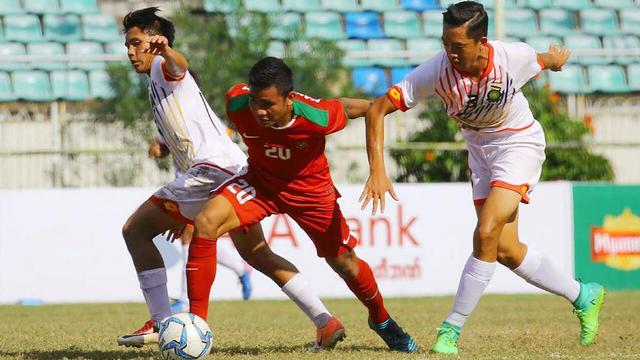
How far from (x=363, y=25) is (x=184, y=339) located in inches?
655

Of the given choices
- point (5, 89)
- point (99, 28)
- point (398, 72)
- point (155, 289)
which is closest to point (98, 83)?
point (5, 89)

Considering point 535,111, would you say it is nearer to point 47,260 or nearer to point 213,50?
point 213,50

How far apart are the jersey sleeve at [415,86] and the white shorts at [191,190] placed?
4.32 feet

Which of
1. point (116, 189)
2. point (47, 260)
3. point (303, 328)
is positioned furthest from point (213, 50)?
point (303, 328)

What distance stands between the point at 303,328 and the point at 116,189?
233 inches

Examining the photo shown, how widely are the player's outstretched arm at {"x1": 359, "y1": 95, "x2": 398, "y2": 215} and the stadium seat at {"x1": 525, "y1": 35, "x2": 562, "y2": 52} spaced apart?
51.4 ft

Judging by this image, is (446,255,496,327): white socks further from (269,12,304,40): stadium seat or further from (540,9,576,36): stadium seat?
(540,9,576,36): stadium seat

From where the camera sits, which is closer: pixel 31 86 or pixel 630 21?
pixel 31 86

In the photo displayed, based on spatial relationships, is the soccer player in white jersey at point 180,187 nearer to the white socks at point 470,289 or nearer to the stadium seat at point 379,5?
the white socks at point 470,289

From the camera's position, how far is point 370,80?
685 inches

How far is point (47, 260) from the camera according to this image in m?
14.7

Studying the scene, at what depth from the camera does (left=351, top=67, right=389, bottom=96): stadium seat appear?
677 inches

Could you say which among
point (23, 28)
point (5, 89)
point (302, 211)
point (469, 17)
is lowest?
point (302, 211)

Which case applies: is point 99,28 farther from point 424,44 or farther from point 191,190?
point 191,190
